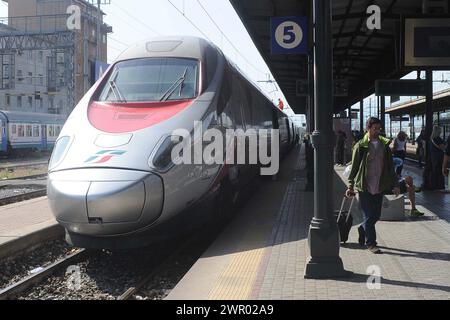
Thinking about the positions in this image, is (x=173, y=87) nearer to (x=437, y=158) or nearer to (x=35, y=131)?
(x=437, y=158)

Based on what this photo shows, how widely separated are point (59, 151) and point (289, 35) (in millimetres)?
5772

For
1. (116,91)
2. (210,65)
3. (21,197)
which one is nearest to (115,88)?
(116,91)

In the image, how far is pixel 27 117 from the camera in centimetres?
3609

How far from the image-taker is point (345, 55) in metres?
18.2

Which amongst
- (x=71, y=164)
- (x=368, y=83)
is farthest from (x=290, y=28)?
(x=368, y=83)

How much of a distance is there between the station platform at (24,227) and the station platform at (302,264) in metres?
2.84

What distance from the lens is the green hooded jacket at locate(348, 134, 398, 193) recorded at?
6.69m

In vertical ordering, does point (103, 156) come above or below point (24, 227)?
above

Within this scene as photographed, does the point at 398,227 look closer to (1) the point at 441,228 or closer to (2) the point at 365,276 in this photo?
(1) the point at 441,228

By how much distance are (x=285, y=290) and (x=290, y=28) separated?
7129 millimetres

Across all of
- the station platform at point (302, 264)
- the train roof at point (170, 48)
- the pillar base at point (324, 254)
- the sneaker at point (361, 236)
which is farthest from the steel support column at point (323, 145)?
the train roof at point (170, 48)

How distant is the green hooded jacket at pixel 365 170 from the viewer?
6.69m

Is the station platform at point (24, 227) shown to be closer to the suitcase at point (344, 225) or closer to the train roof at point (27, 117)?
the suitcase at point (344, 225)

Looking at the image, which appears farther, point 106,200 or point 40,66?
point 40,66
